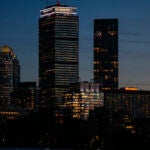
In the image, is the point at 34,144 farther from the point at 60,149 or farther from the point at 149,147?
the point at 149,147

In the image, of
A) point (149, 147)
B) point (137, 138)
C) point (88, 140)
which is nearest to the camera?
point (149, 147)

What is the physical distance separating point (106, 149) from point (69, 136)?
3057 cm

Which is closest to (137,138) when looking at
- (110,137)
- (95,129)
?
(110,137)

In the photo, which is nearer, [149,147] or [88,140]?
[149,147]

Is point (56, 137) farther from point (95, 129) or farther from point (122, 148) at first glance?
point (122, 148)

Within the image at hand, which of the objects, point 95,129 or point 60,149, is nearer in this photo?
point 60,149

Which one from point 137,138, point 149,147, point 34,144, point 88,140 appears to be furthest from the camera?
point 34,144

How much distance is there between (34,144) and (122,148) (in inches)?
1771

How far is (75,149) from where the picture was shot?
17112cm

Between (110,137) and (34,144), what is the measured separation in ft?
97.7

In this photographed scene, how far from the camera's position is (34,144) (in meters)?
195

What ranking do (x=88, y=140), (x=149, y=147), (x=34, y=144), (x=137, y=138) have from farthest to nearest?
1. (x=34, y=144)
2. (x=88, y=140)
3. (x=137, y=138)
4. (x=149, y=147)

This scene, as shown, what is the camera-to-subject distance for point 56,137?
196m

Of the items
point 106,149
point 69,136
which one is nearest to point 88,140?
point 69,136
